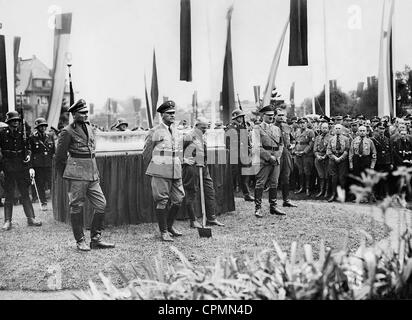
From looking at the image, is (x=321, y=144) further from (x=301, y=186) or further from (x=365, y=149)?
(x=365, y=149)

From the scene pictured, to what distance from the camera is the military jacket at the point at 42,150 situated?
5.84 metres

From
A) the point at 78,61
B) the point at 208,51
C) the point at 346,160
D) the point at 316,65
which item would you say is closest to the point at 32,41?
the point at 78,61

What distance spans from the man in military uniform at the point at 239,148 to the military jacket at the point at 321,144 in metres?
1.11

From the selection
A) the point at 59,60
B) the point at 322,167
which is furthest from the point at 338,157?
the point at 59,60

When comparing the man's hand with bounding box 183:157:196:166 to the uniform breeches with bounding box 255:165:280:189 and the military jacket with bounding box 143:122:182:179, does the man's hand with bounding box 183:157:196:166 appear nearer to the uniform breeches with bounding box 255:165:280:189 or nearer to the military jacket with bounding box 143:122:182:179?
the military jacket with bounding box 143:122:182:179

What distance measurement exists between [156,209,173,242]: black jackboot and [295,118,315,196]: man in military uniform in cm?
214

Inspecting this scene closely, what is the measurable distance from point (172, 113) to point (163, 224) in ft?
3.44

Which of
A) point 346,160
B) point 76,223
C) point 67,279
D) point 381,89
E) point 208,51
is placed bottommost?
point 67,279

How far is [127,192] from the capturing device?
553 centimetres

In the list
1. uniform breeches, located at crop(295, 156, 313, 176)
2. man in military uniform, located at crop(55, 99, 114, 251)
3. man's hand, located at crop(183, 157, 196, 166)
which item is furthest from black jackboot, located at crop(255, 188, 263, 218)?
man in military uniform, located at crop(55, 99, 114, 251)

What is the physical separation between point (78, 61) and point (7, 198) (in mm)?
1775

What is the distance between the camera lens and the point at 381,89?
4.41 m

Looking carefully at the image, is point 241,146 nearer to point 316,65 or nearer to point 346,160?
point 346,160

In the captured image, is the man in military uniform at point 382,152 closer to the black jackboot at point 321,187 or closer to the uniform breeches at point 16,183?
the black jackboot at point 321,187
